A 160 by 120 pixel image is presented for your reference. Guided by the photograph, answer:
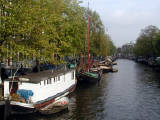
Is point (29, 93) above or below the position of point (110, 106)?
above

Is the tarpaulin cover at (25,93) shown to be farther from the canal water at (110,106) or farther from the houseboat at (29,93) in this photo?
the canal water at (110,106)

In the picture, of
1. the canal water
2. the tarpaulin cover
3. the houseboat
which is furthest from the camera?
the canal water

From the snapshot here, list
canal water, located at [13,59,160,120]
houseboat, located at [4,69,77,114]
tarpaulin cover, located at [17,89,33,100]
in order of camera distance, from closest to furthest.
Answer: houseboat, located at [4,69,77,114] < tarpaulin cover, located at [17,89,33,100] < canal water, located at [13,59,160,120]

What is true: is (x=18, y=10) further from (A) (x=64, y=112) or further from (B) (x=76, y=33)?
(B) (x=76, y=33)

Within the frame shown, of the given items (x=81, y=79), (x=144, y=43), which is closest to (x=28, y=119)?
(x=81, y=79)

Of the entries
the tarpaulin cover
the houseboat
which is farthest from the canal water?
the tarpaulin cover

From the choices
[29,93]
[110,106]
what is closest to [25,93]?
[29,93]

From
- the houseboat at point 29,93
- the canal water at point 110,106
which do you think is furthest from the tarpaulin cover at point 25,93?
the canal water at point 110,106

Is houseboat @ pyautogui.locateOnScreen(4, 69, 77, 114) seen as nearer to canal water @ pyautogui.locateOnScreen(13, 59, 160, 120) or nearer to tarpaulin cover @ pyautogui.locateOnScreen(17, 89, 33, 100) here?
tarpaulin cover @ pyautogui.locateOnScreen(17, 89, 33, 100)

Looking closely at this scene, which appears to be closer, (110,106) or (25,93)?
(25,93)

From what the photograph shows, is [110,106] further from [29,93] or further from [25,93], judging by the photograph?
[25,93]

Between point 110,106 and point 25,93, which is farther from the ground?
point 25,93

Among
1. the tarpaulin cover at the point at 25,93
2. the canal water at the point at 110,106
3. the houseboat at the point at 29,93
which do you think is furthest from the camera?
the canal water at the point at 110,106

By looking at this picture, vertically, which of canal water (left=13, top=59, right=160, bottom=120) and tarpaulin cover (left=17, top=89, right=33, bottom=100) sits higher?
tarpaulin cover (left=17, top=89, right=33, bottom=100)
